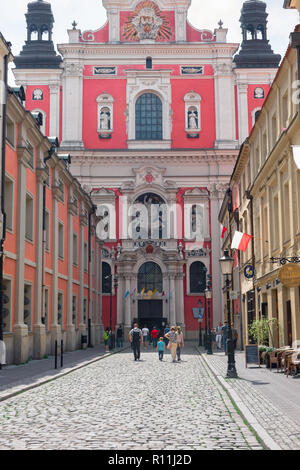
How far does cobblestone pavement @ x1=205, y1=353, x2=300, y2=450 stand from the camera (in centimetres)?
840

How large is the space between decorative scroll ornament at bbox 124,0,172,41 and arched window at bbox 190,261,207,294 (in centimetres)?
2052

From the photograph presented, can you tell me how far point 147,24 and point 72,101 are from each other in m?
9.47

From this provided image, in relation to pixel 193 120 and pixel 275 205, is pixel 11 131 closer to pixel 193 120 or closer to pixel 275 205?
pixel 275 205

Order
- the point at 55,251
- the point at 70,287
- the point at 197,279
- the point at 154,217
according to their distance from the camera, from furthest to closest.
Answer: the point at 154,217 < the point at 197,279 < the point at 70,287 < the point at 55,251

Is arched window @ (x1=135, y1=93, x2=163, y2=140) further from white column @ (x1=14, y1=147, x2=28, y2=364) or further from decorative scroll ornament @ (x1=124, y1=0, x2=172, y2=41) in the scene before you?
white column @ (x1=14, y1=147, x2=28, y2=364)

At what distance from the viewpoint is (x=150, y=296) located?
50.2 metres

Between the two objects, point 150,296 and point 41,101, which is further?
point 41,101

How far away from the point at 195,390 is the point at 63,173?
61.1 feet

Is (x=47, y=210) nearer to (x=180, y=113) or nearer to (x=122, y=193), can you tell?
(x=122, y=193)

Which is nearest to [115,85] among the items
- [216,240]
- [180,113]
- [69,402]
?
[180,113]

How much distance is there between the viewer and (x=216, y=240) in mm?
51250

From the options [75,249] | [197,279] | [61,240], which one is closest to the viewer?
[61,240]

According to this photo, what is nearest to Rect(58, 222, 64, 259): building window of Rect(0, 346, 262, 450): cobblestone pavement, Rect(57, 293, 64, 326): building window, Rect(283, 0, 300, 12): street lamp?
Rect(57, 293, 64, 326): building window

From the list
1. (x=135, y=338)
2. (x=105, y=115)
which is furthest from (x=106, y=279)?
(x=135, y=338)
